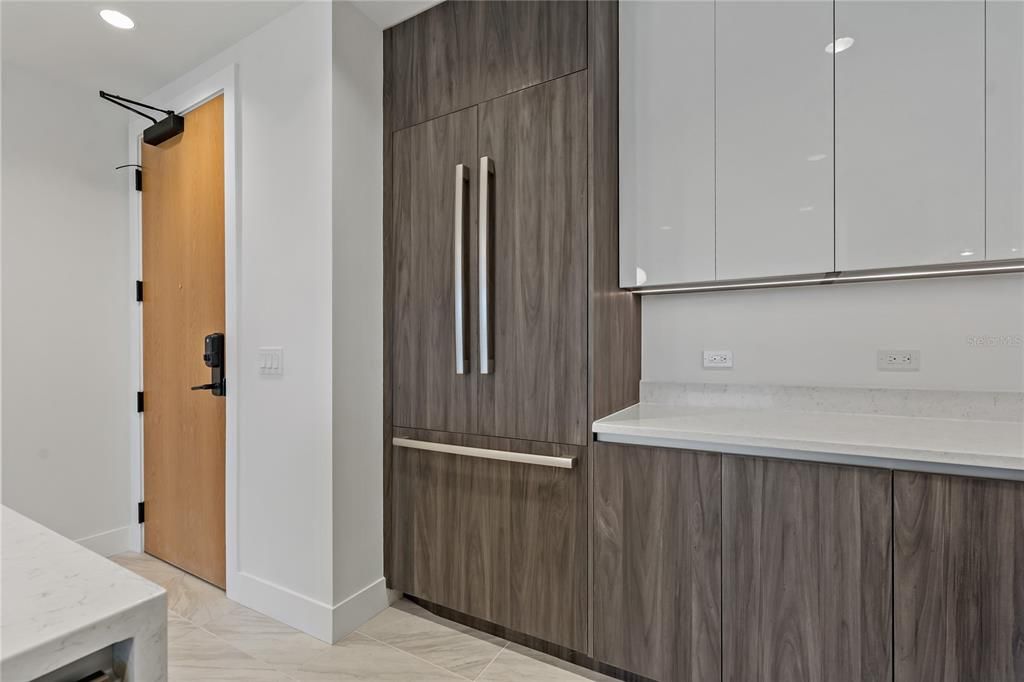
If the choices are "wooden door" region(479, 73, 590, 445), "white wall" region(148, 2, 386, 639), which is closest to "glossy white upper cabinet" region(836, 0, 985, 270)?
"wooden door" region(479, 73, 590, 445)

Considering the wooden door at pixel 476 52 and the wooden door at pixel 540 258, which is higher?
the wooden door at pixel 476 52

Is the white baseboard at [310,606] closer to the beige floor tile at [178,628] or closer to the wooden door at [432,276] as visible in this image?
the beige floor tile at [178,628]

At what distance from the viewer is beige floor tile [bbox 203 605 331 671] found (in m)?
1.96

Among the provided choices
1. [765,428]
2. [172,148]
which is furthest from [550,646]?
[172,148]

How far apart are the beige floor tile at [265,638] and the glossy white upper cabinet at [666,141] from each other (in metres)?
1.88

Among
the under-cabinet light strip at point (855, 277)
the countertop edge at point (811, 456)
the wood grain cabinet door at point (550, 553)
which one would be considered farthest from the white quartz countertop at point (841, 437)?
the under-cabinet light strip at point (855, 277)

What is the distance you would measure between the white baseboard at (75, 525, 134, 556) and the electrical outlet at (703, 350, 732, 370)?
3.23 meters

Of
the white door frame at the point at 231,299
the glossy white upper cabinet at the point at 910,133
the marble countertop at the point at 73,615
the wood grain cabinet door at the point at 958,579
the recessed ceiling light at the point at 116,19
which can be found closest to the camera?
the marble countertop at the point at 73,615

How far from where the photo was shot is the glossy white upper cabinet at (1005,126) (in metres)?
1.45

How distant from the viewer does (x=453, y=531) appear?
2.10m

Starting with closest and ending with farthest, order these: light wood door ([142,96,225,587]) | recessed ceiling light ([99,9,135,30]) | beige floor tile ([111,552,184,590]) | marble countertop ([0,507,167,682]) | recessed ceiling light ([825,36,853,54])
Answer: marble countertop ([0,507,167,682])
recessed ceiling light ([825,36,853,54])
recessed ceiling light ([99,9,135,30])
light wood door ([142,96,225,587])
beige floor tile ([111,552,184,590])

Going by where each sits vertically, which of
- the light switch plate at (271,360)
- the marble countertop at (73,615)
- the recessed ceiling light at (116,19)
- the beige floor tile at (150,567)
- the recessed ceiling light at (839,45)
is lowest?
the beige floor tile at (150,567)

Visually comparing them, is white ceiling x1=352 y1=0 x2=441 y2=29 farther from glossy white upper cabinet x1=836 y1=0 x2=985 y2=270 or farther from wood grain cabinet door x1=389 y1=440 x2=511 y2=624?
wood grain cabinet door x1=389 y1=440 x2=511 y2=624

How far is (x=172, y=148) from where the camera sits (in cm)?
272
